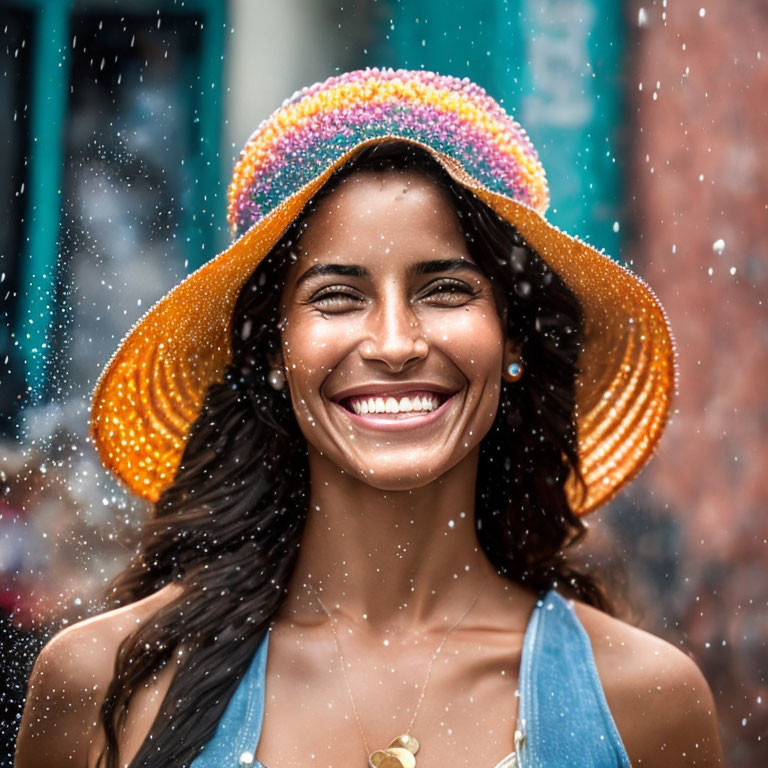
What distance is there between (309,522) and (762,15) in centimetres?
312

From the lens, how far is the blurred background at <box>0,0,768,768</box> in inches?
186

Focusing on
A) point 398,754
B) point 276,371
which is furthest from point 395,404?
point 398,754

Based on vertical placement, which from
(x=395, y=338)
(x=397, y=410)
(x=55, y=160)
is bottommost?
(x=397, y=410)

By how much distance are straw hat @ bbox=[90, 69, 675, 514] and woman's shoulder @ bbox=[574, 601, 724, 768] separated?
0.36 meters

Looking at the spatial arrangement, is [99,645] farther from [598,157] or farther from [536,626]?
[598,157]

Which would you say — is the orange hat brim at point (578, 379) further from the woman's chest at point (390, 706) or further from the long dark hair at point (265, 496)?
the woman's chest at point (390, 706)

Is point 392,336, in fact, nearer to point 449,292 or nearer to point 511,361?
point 449,292

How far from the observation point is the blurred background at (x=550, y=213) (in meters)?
4.73

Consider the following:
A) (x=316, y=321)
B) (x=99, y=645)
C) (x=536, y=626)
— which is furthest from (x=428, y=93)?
(x=99, y=645)

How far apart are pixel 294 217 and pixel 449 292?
0.28 meters

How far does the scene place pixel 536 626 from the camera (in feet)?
7.66

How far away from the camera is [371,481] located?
7.11 feet

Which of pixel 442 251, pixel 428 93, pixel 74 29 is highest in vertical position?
pixel 74 29

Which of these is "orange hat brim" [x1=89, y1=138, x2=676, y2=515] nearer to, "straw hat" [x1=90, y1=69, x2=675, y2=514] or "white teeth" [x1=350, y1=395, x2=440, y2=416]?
"straw hat" [x1=90, y1=69, x2=675, y2=514]
